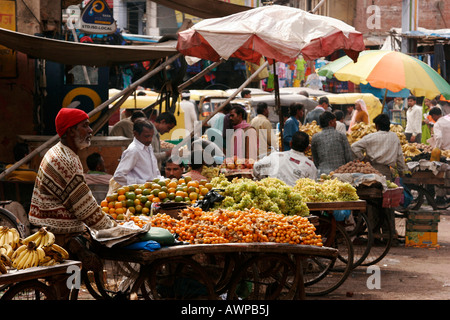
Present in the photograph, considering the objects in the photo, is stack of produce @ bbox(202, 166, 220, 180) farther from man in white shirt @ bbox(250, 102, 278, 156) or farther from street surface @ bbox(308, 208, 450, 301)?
man in white shirt @ bbox(250, 102, 278, 156)

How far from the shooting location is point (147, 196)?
739 cm

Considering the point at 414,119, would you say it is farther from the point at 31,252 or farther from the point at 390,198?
the point at 31,252

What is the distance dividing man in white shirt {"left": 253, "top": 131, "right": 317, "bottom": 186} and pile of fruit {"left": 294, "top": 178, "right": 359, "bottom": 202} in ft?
1.70

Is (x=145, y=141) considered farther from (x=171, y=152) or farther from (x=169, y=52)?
(x=171, y=152)

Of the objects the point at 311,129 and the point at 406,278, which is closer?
the point at 406,278

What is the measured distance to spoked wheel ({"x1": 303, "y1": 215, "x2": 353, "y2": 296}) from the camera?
26.7ft

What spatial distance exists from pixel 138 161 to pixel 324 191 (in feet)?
7.04

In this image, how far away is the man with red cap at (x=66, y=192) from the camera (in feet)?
18.0

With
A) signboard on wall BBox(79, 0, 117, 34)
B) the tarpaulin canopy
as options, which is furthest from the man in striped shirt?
signboard on wall BBox(79, 0, 117, 34)

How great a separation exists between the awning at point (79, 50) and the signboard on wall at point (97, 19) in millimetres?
2966

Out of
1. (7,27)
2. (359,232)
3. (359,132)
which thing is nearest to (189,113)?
(359,132)

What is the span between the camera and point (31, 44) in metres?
9.28

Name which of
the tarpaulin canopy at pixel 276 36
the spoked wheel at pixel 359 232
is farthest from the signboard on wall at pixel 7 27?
the spoked wheel at pixel 359 232
